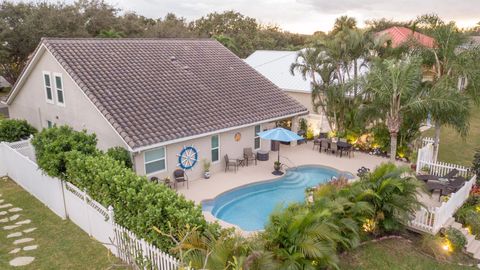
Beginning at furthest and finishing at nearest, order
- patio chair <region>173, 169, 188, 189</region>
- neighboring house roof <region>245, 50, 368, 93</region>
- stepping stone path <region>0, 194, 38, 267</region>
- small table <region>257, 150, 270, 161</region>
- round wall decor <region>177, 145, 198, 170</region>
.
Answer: neighboring house roof <region>245, 50, 368, 93</region>, small table <region>257, 150, 270, 161</region>, round wall decor <region>177, 145, 198, 170</region>, patio chair <region>173, 169, 188, 189</region>, stepping stone path <region>0, 194, 38, 267</region>

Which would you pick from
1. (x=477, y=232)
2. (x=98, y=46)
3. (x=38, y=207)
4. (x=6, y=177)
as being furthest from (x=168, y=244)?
(x=98, y=46)

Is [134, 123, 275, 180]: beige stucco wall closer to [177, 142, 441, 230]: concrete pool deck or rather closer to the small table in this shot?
[177, 142, 441, 230]: concrete pool deck

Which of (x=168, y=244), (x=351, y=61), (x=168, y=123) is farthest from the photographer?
(x=351, y=61)

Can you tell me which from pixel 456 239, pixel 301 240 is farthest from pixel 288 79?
pixel 301 240

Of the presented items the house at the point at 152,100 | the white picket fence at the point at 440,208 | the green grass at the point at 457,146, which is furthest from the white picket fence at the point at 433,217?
the house at the point at 152,100

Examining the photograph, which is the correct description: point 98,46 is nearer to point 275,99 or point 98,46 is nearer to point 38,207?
point 38,207

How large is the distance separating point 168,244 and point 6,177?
13077mm

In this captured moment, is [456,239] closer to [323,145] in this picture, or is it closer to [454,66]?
[454,66]

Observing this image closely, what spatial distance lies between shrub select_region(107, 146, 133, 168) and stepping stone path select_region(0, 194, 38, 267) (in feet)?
12.1

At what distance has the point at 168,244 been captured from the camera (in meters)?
8.50

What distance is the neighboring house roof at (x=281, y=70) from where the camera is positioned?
28.5 meters

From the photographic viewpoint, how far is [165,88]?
18438mm

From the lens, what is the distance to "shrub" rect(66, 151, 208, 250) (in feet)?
28.1

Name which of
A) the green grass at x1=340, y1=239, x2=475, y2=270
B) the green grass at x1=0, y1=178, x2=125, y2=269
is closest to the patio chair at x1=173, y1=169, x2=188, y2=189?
the green grass at x1=0, y1=178, x2=125, y2=269
